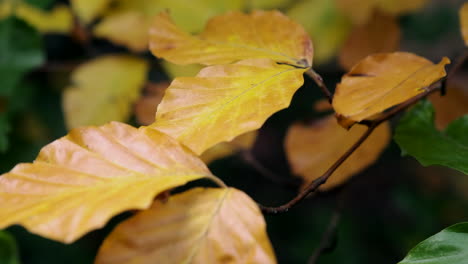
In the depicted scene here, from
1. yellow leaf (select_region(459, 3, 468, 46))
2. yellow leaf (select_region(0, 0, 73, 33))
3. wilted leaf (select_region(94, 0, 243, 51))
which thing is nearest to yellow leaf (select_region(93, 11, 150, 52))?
wilted leaf (select_region(94, 0, 243, 51))

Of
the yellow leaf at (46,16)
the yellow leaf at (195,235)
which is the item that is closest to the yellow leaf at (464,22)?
the yellow leaf at (195,235)

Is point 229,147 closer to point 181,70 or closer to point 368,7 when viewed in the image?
point 181,70

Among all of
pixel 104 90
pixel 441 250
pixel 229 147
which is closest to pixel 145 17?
pixel 104 90

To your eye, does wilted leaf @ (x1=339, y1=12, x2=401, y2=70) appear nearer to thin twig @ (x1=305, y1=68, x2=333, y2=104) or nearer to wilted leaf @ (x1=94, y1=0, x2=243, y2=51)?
wilted leaf @ (x1=94, y1=0, x2=243, y2=51)

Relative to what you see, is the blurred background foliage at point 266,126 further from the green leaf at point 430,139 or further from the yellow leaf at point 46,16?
the green leaf at point 430,139

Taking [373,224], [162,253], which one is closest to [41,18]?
[162,253]
